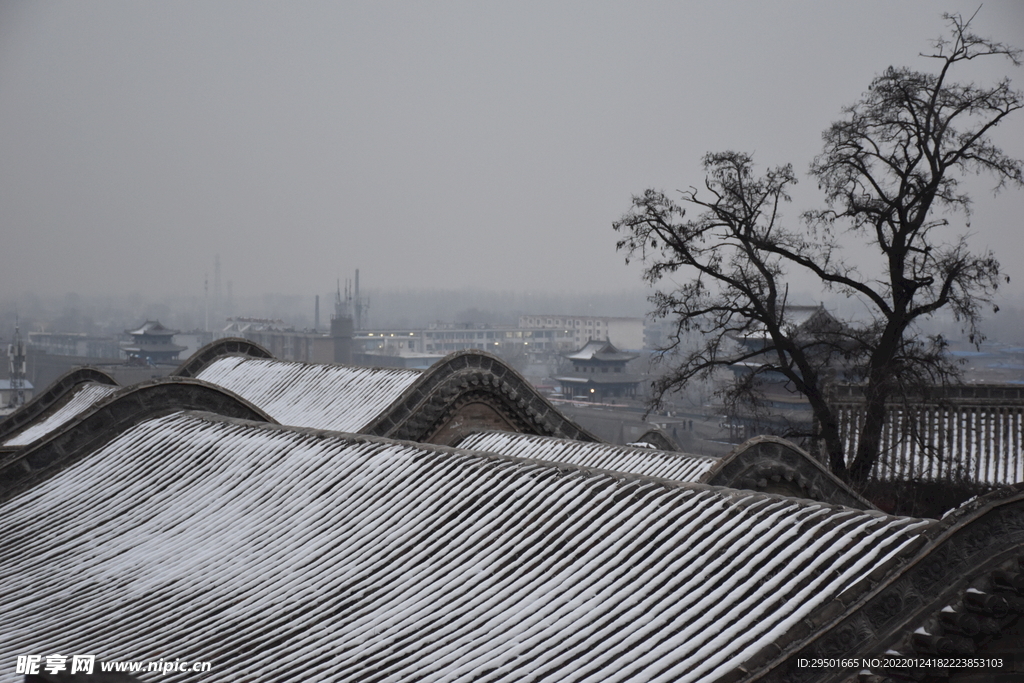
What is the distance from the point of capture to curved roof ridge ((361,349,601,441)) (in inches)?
651

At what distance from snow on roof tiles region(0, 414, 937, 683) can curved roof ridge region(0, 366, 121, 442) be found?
8.26 metres

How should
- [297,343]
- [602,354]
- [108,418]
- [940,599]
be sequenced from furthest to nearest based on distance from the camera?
[297,343] < [602,354] < [108,418] < [940,599]

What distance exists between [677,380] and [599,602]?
11.7 m

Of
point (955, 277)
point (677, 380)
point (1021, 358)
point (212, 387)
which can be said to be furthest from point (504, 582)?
point (1021, 358)

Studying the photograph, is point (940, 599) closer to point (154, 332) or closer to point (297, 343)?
point (154, 332)

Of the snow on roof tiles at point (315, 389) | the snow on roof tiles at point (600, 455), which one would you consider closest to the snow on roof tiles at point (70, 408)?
the snow on roof tiles at point (315, 389)

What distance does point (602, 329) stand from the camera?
106375 mm

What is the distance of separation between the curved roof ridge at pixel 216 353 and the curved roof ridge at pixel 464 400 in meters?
7.99

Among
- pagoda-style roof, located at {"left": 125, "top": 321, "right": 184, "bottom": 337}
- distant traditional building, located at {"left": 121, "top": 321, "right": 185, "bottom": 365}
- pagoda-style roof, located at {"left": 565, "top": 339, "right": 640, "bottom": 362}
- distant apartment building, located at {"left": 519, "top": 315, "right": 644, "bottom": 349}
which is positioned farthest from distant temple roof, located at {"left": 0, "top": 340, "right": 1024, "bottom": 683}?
distant apartment building, located at {"left": 519, "top": 315, "right": 644, "bottom": 349}

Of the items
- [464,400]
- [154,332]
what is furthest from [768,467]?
[154,332]

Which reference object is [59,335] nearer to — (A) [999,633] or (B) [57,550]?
(B) [57,550]

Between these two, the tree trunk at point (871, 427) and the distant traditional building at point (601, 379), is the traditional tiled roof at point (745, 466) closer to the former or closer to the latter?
the tree trunk at point (871, 427)

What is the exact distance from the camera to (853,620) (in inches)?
208

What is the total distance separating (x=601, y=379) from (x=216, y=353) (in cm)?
4231
